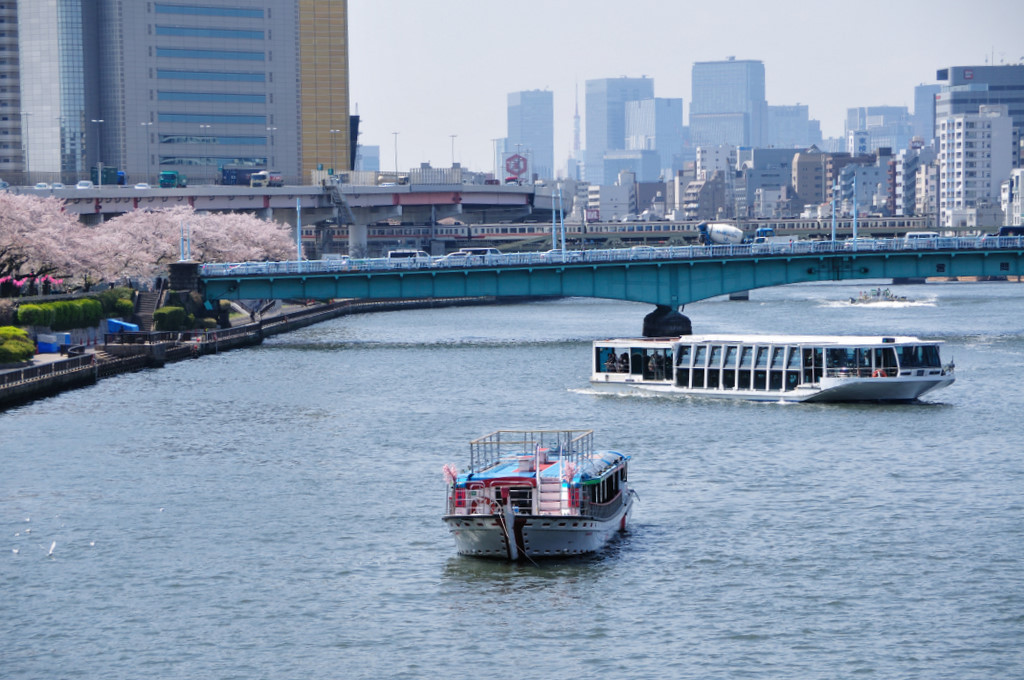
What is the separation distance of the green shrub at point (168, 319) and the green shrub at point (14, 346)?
26.3 meters

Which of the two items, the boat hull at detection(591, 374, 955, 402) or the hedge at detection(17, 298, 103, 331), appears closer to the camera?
the boat hull at detection(591, 374, 955, 402)

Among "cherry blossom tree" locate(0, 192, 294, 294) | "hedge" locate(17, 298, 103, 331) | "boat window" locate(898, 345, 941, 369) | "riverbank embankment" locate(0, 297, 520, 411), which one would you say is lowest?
"riverbank embankment" locate(0, 297, 520, 411)

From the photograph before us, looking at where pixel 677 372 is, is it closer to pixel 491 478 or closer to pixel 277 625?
pixel 491 478

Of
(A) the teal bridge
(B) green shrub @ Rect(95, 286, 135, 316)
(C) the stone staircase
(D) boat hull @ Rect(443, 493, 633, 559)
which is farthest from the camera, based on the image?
(A) the teal bridge

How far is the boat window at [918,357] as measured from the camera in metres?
74.4

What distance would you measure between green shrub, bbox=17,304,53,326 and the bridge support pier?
4469cm

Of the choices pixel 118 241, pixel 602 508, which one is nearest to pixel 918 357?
pixel 602 508

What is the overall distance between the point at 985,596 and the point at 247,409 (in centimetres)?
4521

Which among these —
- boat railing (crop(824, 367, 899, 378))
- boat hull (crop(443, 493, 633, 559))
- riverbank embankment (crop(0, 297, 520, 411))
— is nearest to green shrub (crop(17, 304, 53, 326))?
riverbank embankment (crop(0, 297, 520, 411))

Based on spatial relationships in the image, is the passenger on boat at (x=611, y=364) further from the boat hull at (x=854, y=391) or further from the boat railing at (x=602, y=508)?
the boat railing at (x=602, y=508)

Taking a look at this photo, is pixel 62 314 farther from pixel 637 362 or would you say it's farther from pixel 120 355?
pixel 637 362

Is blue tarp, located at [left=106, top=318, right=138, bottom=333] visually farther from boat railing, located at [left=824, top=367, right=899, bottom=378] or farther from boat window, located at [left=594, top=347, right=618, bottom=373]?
boat railing, located at [left=824, top=367, right=899, bottom=378]

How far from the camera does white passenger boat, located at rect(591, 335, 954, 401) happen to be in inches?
2921

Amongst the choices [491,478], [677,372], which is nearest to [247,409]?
[677,372]
